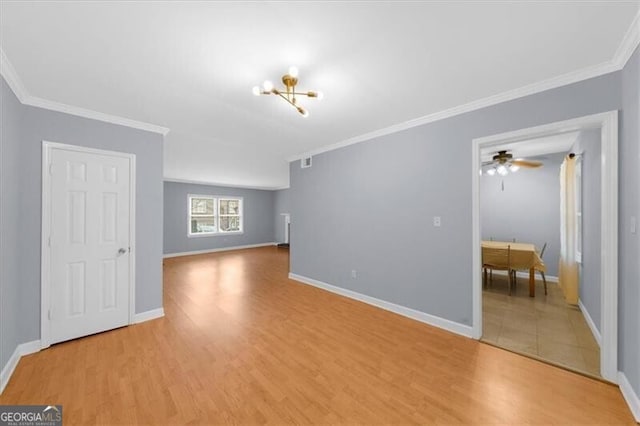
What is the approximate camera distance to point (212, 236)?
8773 millimetres

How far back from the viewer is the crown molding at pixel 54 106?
6.17ft

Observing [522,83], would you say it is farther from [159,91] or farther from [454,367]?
[159,91]

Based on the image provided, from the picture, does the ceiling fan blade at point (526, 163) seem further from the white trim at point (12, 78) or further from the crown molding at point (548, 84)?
the white trim at point (12, 78)

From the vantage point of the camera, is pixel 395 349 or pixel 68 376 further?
pixel 395 349

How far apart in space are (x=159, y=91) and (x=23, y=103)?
136 cm

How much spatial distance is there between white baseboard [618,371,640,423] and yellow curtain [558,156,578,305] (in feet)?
6.71

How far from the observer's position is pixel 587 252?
302cm

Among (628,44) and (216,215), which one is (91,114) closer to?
(628,44)

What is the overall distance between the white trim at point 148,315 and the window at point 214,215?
5.72m

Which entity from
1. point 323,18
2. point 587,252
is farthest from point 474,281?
point 323,18

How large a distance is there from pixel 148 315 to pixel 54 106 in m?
2.54

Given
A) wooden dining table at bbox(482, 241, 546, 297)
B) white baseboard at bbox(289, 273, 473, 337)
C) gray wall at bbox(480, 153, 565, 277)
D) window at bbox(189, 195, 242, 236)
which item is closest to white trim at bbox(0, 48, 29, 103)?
white baseboard at bbox(289, 273, 473, 337)

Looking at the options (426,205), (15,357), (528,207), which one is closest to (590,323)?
(426,205)

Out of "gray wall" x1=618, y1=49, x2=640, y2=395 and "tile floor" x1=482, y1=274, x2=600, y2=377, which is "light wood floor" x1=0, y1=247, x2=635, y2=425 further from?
"gray wall" x1=618, y1=49, x2=640, y2=395
